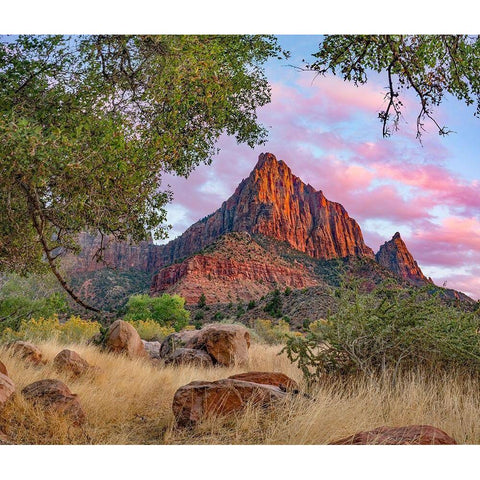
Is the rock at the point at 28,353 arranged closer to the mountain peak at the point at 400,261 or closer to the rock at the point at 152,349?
the rock at the point at 152,349

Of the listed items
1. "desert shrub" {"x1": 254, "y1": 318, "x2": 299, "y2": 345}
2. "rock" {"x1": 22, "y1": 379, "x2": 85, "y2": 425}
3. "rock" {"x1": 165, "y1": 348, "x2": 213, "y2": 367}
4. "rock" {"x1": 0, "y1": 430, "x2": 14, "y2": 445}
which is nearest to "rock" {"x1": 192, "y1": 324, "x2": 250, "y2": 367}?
"rock" {"x1": 165, "y1": 348, "x2": 213, "y2": 367}

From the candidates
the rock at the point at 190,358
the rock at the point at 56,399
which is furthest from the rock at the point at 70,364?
the rock at the point at 56,399

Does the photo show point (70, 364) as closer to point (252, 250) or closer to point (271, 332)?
point (271, 332)

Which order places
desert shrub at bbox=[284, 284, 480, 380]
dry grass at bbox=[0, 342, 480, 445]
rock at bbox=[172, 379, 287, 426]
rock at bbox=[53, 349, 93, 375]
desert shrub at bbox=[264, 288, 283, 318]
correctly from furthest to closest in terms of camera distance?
desert shrub at bbox=[264, 288, 283, 318] → rock at bbox=[53, 349, 93, 375] → desert shrub at bbox=[284, 284, 480, 380] → rock at bbox=[172, 379, 287, 426] → dry grass at bbox=[0, 342, 480, 445]

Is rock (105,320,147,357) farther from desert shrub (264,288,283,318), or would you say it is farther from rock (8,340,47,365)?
desert shrub (264,288,283,318)

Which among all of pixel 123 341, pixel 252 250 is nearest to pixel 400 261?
pixel 123 341
